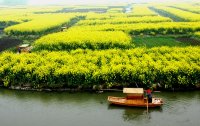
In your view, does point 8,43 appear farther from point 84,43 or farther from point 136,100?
point 136,100

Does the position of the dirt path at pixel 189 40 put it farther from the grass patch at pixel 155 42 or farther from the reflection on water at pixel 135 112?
the reflection on water at pixel 135 112

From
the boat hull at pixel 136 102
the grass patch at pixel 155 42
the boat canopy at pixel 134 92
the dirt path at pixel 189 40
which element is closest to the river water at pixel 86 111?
the boat hull at pixel 136 102

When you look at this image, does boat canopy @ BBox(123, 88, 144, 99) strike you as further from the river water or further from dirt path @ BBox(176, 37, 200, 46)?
dirt path @ BBox(176, 37, 200, 46)

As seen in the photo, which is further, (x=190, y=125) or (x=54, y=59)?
(x=54, y=59)

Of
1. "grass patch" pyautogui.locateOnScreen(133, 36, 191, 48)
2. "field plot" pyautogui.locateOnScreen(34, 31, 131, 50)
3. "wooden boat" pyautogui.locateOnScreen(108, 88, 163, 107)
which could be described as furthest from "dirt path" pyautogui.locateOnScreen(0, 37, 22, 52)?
"wooden boat" pyautogui.locateOnScreen(108, 88, 163, 107)

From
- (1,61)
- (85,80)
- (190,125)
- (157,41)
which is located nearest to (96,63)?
(85,80)

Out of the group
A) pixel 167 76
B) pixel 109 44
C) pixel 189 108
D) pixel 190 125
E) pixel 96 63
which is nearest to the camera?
pixel 190 125

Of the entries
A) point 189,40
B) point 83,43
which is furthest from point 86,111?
point 189,40

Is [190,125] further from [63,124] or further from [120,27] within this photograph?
[120,27]
